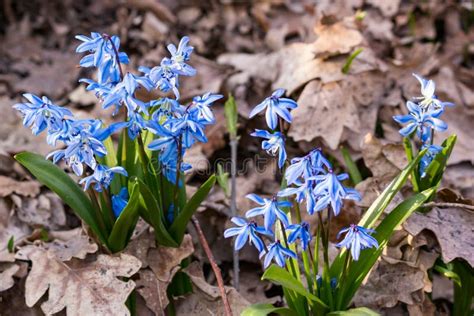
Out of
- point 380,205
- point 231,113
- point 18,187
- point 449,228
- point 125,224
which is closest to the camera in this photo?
point 380,205

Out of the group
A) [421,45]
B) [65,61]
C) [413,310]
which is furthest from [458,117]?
[65,61]

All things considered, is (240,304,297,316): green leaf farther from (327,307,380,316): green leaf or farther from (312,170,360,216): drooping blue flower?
(312,170,360,216): drooping blue flower

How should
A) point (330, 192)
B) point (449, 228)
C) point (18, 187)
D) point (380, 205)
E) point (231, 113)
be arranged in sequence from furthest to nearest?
point (18, 187) < point (231, 113) < point (449, 228) < point (380, 205) < point (330, 192)

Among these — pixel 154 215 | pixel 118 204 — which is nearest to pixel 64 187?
pixel 118 204

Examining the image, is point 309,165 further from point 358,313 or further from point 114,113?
point 114,113

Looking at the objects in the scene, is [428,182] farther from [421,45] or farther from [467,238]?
[421,45]

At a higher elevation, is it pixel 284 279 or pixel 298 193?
pixel 298 193

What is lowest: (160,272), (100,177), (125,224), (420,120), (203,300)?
(203,300)
